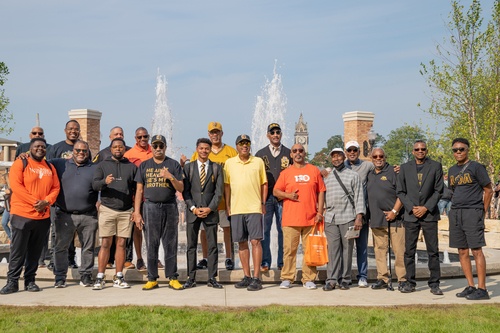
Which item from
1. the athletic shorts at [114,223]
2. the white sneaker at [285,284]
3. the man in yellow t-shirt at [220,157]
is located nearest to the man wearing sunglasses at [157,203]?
the athletic shorts at [114,223]

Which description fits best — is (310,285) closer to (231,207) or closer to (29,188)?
(231,207)

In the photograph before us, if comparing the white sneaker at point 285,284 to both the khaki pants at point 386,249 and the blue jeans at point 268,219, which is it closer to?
the blue jeans at point 268,219

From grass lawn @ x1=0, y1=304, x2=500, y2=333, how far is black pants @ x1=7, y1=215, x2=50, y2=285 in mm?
1146

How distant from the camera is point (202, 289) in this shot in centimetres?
817

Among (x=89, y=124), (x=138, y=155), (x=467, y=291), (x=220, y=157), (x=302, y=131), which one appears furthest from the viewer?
(x=302, y=131)

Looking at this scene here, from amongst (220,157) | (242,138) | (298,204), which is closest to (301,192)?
(298,204)

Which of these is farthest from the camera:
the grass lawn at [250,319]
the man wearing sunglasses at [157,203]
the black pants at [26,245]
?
the man wearing sunglasses at [157,203]

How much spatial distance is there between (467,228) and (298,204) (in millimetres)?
2208

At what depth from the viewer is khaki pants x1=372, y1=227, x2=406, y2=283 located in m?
8.27

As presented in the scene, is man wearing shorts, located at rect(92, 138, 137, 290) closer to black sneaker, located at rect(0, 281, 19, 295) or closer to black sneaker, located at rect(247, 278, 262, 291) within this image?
black sneaker, located at rect(0, 281, 19, 295)

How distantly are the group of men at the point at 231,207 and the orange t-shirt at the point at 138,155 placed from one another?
0.42m

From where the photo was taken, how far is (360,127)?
26.3 m

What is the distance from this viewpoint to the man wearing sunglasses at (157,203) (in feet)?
26.3

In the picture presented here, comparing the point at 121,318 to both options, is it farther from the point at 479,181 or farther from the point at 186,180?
the point at 479,181
